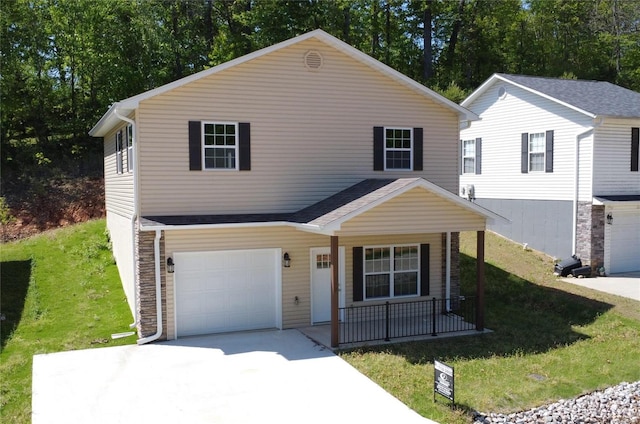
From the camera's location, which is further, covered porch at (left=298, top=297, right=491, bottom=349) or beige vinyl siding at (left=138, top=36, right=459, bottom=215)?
beige vinyl siding at (left=138, top=36, right=459, bottom=215)

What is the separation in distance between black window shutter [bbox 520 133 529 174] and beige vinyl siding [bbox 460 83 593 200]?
0.16 m

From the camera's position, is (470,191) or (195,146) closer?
(195,146)

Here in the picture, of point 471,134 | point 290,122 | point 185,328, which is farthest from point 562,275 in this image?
point 185,328

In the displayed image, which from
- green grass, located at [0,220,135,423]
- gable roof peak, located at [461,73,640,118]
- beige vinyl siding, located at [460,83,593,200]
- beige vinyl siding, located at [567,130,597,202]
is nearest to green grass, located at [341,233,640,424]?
beige vinyl siding, located at [567,130,597,202]

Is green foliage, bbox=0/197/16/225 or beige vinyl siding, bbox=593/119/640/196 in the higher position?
beige vinyl siding, bbox=593/119/640/196

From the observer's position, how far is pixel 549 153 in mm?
20000

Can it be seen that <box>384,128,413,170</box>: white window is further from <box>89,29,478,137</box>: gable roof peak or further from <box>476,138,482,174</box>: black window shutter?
<box>476,138,482,174</box>: black window shutter

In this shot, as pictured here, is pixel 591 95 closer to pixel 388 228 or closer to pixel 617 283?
pixel 617 283

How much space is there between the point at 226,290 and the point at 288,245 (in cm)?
187

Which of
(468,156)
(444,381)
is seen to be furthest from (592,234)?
(444,381)

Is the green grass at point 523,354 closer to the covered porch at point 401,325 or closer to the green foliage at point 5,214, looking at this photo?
the covered porch at point 401,325

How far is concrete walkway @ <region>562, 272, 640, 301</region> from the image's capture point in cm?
1601

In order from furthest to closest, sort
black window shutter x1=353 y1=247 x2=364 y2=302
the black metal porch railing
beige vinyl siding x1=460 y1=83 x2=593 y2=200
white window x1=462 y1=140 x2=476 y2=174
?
white window x1=462 y1=140 x2=476 y2=174 → beige vinyl siding x1=460 y1=83 x2=593 y2=200 → black window shutter x1=353 y1=247 x2=364 y2=302 → the black metal porch railing

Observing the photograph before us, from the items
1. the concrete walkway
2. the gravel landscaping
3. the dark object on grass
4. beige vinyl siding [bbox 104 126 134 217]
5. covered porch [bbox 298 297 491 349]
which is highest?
beige vinyl siding [bbox 104 126 134 217]
